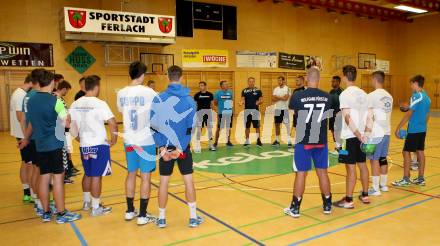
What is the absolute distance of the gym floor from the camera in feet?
13.2

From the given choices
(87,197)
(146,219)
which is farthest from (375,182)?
(87,197)

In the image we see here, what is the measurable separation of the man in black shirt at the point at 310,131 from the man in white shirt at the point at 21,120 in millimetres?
3992

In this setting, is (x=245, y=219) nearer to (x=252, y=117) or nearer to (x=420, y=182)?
(x=420, y=182)

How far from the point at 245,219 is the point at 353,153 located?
184 cm

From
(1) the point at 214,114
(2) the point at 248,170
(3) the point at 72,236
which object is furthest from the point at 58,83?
(1) the point at 214,114

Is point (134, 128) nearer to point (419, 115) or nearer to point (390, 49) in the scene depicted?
point (419, 115)

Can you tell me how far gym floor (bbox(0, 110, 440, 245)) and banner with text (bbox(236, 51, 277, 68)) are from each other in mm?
15429

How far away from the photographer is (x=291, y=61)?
2306 cm

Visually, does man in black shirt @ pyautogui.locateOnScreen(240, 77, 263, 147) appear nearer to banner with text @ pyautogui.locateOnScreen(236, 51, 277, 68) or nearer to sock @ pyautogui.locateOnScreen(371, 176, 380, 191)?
sock @ pyautogui.locateOnScreen(371, 176, 380, 191)

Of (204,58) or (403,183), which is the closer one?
(403,183)

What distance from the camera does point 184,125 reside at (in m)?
4.29

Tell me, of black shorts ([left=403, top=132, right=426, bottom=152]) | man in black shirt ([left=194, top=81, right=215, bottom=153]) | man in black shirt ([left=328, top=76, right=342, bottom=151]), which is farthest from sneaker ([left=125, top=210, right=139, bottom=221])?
man in black shirt ([left=328, top=76, right=342, bottom=151])

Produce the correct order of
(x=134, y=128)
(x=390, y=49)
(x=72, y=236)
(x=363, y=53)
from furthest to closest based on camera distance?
(x=390, y=49)
(x=363, y=53)
(x=134, y=128)
(x=72, y=236)

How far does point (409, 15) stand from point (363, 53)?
515 centimetres
